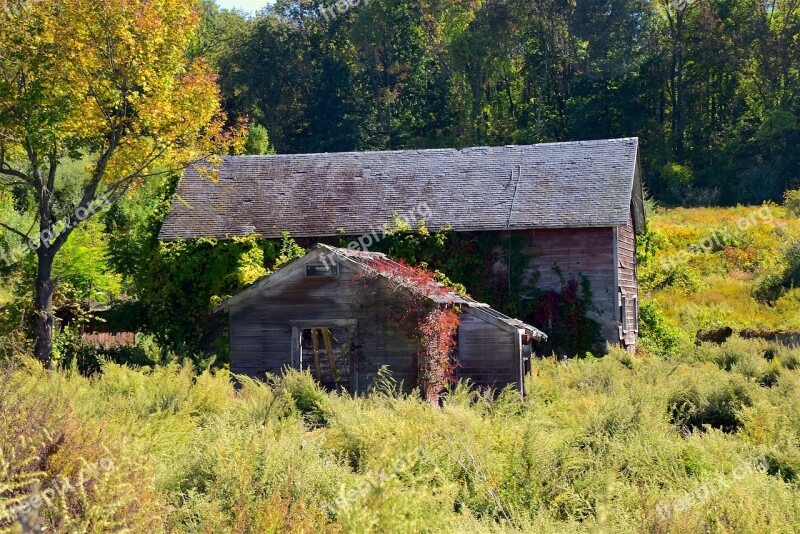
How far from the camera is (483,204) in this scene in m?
25.5

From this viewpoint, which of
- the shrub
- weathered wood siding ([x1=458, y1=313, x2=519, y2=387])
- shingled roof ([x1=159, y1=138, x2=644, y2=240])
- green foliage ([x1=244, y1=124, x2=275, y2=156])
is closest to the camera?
the shrub

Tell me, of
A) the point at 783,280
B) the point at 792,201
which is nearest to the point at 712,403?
the point at 783,280

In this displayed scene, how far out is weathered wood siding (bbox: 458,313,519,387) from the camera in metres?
18.8

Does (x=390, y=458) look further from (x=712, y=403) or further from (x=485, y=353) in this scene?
(x=485, y=353)

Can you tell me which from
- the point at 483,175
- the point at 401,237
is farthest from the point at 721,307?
the point at 401,237

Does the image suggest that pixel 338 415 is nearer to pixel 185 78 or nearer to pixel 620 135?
pixel 185 78

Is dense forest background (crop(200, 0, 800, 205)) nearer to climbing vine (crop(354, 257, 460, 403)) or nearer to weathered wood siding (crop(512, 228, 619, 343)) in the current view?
weathered wood siding (crop(512, 228, 619, 343))

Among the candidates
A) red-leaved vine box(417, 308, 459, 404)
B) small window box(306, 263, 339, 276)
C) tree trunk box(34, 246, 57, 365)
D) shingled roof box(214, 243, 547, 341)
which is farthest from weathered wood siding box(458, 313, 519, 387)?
tree trunk box(34, 246, 57, 365)

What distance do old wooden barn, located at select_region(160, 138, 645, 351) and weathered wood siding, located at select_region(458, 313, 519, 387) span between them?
19.6 feet

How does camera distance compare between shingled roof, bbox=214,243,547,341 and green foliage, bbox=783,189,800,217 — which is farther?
green foliage, bbox=783,189,800,217

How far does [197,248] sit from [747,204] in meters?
35.2

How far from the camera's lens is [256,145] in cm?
5009

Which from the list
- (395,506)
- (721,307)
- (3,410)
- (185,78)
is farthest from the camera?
(721,307)

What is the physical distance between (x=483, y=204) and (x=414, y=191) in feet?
6.85
